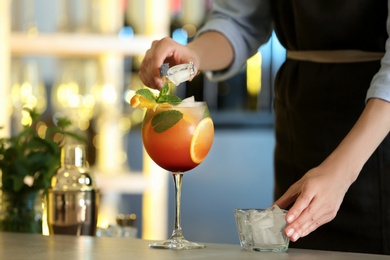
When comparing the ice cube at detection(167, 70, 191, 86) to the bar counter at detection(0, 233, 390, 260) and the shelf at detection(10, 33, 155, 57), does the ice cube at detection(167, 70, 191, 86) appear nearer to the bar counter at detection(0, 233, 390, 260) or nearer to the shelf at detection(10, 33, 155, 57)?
the bar counter at detection(0, 233, 390, 260)

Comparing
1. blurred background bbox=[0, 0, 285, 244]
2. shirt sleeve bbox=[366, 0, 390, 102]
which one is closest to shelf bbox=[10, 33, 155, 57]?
blurred background bbox=[0, 0, 285, 244]

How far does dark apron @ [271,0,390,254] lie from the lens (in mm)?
1791

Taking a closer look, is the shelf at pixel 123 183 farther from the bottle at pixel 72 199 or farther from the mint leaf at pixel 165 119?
the mint leaf at pixel 165 119

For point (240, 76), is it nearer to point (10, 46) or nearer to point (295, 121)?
point (10, 46)

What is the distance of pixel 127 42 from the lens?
3.48 metres

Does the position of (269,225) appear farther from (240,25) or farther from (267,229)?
(240,25)

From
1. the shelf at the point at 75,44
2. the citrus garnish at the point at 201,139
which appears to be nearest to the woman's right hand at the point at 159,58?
the citrus garnish at the point at 201,139

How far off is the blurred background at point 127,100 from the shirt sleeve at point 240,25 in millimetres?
1486

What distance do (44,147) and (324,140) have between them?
58cm

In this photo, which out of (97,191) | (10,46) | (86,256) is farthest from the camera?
(10,46)

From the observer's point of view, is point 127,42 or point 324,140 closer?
point 324,140

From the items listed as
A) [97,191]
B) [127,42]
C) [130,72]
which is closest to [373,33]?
[97,191]

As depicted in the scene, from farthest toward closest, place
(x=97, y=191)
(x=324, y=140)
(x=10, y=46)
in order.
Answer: (x=10, y=46), (x=324, y=140), (x=97, y=191)

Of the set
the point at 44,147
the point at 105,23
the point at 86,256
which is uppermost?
the point at 105,23
